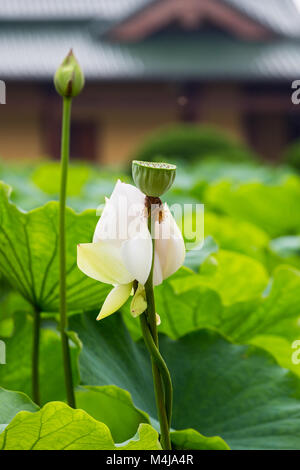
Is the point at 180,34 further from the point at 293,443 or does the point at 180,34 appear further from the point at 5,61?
the point at 293,443

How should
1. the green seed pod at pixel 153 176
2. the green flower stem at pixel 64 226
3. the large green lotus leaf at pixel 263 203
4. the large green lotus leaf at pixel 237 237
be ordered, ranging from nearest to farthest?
1. the green seed pod at pixel 153 176
2. the green flower stem at pixel 64 226
3. the large green lotus leaf at pixel 237 237
4. the large green lotus leaf at pixel 263 203

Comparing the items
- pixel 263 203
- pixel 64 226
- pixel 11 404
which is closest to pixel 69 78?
pixel 64 226

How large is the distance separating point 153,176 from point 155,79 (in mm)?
9490

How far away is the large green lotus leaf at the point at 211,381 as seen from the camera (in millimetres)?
561

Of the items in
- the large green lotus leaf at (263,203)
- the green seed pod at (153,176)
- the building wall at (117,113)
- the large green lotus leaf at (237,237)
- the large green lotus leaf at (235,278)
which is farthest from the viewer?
the building wall at (117,113)

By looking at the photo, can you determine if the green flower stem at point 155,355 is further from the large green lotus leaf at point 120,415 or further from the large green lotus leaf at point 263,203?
the large green lotus leaf at point 263,203

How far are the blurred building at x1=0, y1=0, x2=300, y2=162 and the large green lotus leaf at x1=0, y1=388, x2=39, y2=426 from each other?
8.77 meters

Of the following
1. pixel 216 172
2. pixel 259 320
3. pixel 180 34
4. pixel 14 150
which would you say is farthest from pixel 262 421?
pixel 180 34

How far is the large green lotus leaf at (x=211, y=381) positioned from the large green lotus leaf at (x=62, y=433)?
0.37 ft

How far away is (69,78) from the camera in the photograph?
47 cm

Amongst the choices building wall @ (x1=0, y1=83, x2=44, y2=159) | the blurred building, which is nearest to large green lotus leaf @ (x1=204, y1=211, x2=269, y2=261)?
the blurred building

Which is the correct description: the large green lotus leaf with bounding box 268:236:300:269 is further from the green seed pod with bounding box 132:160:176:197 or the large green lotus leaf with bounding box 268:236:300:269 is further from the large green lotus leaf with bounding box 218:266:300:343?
the green seed pod with bounding box 132:160:176:197

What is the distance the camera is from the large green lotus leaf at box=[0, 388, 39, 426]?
1.49 ft

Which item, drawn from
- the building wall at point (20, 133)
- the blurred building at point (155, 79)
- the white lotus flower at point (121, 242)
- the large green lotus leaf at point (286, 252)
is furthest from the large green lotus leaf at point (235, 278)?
the building wall at point (20, 133)
